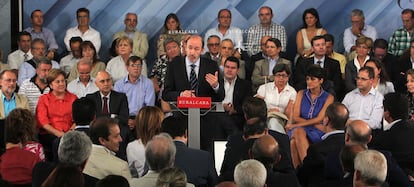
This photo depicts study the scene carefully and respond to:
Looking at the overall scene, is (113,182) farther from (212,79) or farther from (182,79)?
(182,79)

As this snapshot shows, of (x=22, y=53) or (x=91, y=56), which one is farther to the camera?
(x=22, y=53)

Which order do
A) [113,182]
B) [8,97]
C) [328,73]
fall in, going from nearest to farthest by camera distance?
[113,182] < [8,97] < [328,73]

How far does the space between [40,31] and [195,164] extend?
239 inches

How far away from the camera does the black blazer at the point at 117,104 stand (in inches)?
325

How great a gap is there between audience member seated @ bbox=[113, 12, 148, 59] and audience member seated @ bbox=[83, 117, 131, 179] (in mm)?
5312

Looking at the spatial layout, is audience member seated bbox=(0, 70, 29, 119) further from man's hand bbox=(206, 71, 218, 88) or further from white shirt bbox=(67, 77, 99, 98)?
man's hand bbox=(206, 71, 218, 88)

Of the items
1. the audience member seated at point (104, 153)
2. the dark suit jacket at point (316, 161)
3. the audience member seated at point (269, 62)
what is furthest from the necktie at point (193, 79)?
the audience member seated at point (104, 153)

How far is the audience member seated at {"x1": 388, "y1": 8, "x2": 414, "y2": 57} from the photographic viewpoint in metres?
9.95

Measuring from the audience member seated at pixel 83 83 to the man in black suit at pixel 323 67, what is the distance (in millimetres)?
2393

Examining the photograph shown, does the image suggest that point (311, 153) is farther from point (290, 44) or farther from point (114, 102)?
point (290, 44)

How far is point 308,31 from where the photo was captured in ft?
34.1

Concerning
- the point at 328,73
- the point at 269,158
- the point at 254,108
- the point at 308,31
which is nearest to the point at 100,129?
the point at 269,158

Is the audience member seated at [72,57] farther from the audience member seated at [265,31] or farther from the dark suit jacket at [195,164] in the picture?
the dark suit jacket at [195,164]

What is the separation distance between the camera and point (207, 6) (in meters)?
11.2
